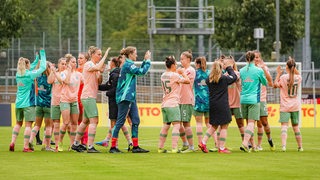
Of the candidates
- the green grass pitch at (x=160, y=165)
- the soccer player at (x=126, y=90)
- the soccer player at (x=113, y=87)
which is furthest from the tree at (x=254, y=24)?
the soccer player at (x=126, y=90)

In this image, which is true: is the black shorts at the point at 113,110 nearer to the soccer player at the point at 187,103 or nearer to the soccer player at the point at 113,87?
the soccer player at the point at 113,87

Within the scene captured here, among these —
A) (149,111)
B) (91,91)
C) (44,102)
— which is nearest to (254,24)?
(149,111)

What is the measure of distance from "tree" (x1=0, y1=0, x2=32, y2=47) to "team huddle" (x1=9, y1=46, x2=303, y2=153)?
2705 cm

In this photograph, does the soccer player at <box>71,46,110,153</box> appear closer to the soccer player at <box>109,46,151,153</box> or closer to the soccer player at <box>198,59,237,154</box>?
the soccer player at <box>109,46,151,153</box>

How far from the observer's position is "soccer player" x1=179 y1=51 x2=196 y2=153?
72.5 feet

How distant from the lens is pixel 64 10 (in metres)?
80.9

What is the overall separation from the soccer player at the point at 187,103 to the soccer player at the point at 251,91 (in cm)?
107

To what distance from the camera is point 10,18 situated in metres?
49.9

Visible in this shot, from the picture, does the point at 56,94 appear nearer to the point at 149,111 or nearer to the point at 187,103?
the point at 187,103

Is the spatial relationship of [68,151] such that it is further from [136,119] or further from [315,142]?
[315,142]

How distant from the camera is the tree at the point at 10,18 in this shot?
49.8 meters

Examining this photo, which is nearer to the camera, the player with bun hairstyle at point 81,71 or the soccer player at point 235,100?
the soccer player at point 235,100

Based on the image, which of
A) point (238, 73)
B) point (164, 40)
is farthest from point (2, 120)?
point (164, 40)

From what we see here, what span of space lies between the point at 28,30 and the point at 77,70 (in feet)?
113
